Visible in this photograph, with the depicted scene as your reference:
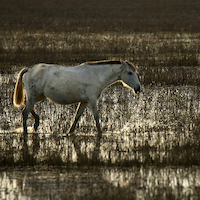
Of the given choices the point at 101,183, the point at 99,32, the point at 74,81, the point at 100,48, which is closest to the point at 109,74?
the point at 74,81

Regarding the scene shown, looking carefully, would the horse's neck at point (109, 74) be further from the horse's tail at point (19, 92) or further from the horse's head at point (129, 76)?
the horse's tail at point (19, 92)

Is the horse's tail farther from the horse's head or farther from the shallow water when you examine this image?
the shallow water

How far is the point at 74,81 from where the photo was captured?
9.37 metres

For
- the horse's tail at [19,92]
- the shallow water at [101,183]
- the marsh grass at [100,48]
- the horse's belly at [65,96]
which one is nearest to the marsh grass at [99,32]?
the marsh grass at [100,48]

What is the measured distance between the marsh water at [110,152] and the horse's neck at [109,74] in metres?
0.93

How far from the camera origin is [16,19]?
36.5 metres

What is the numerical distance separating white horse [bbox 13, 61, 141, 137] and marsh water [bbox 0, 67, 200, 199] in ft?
1.99

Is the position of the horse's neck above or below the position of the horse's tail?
above

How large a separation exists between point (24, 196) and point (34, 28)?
27316 mm

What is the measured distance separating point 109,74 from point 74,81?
0.69 m

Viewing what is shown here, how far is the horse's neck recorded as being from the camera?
954 centimetres

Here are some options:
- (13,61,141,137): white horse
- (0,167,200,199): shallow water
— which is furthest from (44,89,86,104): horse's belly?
(0,167,200,199): shallow water

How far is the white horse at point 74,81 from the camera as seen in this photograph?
9359 millimetres

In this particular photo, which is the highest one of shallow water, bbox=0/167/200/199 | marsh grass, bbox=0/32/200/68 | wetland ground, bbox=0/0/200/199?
marsh grass, bbox=0/32/200/68
